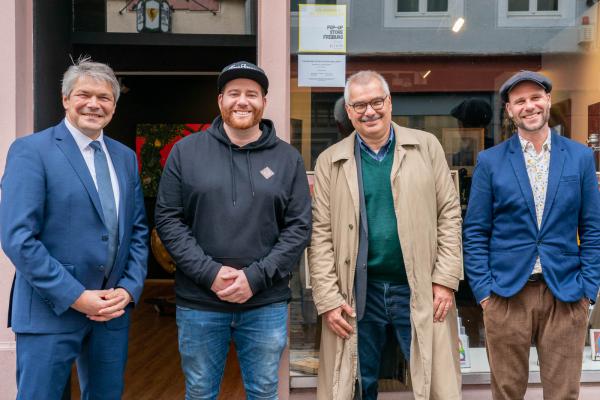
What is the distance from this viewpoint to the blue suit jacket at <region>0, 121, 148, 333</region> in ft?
7.70

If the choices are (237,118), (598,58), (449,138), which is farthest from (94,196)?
(598,58)

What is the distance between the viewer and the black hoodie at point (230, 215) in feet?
8.70

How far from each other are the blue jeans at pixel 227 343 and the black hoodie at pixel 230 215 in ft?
0.19

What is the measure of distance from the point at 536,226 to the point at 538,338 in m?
0.55

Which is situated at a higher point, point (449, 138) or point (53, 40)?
point (53, 40)

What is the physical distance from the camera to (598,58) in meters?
4.17

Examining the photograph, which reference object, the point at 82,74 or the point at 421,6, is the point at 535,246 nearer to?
the point at 421,6

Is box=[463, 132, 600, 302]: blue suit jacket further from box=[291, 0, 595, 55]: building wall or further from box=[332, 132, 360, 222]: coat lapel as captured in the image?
box=[291, 0, 595, 55]: building wall

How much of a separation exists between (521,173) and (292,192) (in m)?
1.07

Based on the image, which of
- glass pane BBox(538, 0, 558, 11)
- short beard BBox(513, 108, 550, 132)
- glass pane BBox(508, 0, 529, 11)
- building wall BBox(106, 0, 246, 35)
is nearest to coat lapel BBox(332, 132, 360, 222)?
short beard BBox(513, 108, 550, 132)

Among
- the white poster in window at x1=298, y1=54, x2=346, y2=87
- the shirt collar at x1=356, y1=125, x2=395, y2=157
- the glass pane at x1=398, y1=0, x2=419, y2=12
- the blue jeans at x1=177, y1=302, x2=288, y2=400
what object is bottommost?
the blue jeans at x1=177, y1=302, x2=288, y2=400

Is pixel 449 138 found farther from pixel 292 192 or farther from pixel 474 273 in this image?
pixel 292 192

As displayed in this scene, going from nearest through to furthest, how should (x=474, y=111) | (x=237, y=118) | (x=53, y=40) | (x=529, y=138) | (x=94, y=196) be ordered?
1. (x=94, y=196)
2. (x=237, y=118)
3. (x=529, y=138)
4. (x=53, y=40)
5. (x=474, y=111)

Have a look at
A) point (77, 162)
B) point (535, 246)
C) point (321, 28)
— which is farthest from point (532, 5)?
point (77, 162)
